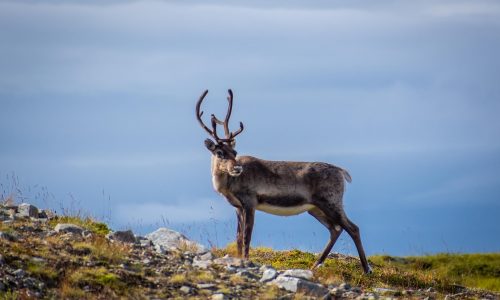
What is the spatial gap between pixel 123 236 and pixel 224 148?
183 inches

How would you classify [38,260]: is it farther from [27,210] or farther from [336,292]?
[336,292]

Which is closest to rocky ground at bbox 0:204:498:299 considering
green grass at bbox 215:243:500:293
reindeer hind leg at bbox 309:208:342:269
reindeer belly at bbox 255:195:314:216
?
green grass at bbox 215:243:500:293

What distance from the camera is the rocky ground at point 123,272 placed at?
12.4 m

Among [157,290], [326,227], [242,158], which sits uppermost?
[242,158]

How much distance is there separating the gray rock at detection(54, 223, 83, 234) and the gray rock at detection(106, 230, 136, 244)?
55 cm

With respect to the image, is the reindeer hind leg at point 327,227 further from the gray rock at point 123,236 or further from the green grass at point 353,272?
the gray rock at point 123,236

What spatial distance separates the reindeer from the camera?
63.4 ft

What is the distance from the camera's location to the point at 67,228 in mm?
15336

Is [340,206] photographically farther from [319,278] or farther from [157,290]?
[157,290]

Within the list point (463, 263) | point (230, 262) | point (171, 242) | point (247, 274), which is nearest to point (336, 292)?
point (247, 274)

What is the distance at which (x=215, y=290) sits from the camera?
13.0 meters

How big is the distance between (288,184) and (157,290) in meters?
7.33

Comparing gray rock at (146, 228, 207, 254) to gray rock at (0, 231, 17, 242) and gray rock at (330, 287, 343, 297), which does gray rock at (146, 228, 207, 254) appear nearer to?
gray rock at (0, 231, 17, 242)

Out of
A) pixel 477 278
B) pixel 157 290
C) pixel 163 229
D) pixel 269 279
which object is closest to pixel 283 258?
pixel 163 229
